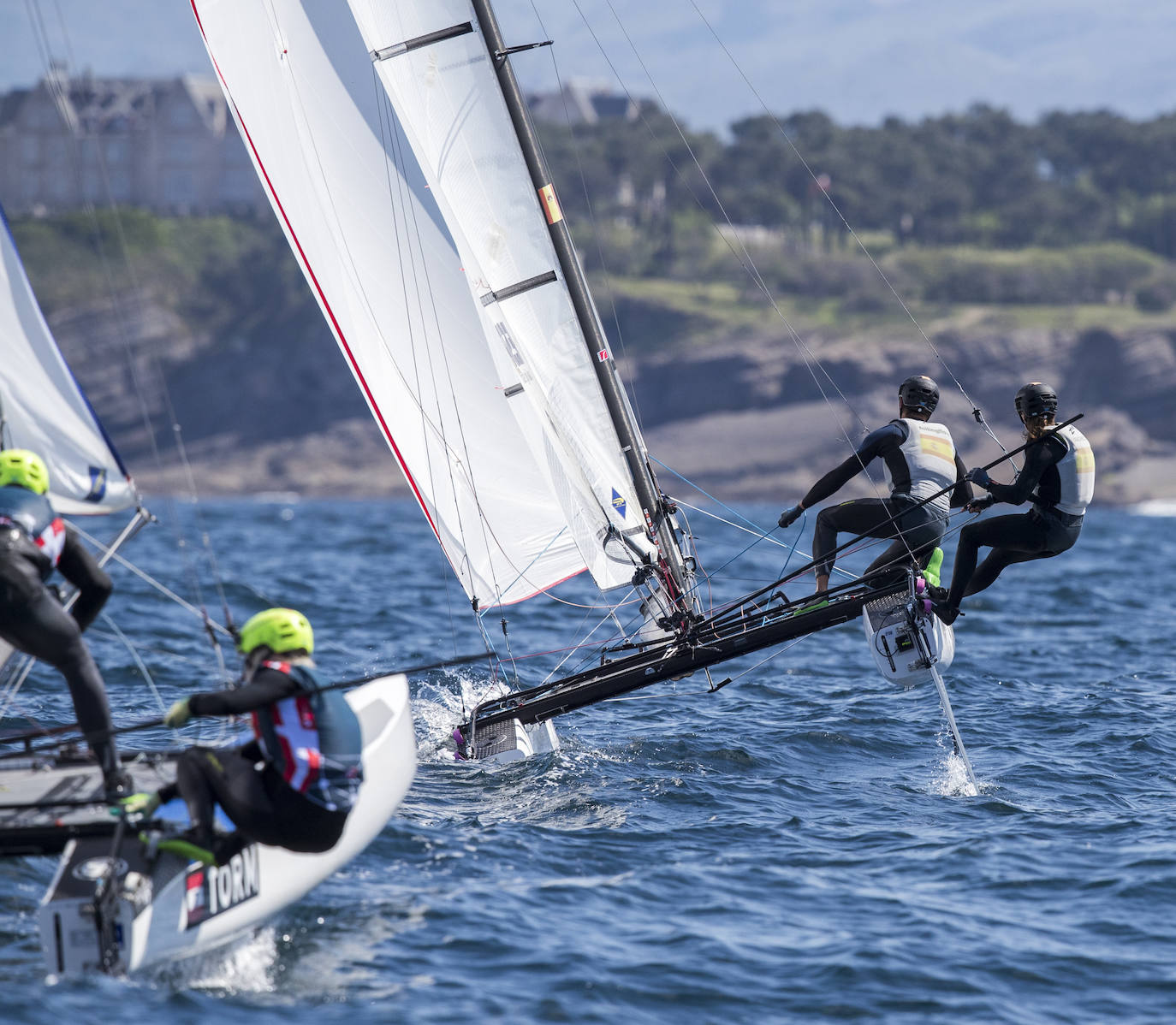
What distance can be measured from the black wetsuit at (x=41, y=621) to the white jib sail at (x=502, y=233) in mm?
3272

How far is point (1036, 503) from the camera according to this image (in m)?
8.15

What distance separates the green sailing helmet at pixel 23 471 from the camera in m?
5.77

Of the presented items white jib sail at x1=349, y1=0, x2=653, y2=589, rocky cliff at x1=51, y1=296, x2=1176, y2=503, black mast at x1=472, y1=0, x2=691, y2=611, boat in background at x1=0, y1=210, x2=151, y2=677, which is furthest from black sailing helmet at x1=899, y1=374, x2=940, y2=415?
rocky cliff at x1=51, y1=296, x2=1176, y2=503

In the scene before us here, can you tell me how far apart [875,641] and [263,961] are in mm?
4014

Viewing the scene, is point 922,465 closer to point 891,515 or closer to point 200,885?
point 891,515

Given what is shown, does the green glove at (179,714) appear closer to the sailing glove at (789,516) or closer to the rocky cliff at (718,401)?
the sailing glove at (789,516)

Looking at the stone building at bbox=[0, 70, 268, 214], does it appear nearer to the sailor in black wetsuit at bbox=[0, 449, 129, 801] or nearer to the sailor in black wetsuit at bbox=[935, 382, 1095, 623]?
the sailor in black wetsuit at bbox=[935, 382, 1095, 623]

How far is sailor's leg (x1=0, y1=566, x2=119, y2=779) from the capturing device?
5.55 metres

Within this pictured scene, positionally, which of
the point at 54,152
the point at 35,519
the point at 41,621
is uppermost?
the point at 54,152

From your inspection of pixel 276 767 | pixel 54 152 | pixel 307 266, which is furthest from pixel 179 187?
pixel 276 767

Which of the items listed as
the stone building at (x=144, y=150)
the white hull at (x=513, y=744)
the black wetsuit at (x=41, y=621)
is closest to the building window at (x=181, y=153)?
the stone building at (x=144, y=150)

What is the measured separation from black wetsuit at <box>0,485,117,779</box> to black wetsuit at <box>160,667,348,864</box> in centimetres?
45

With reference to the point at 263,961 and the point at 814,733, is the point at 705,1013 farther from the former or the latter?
the point at 814,733

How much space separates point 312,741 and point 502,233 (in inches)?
149
